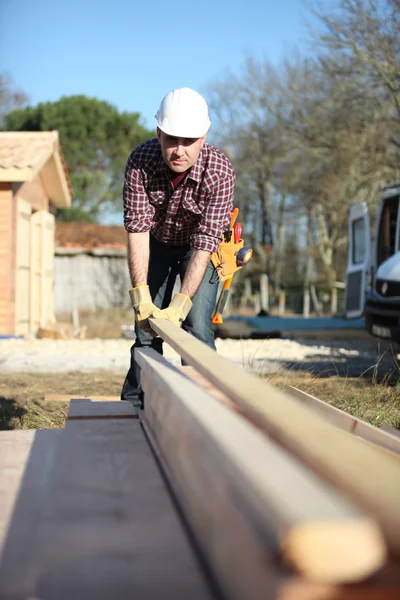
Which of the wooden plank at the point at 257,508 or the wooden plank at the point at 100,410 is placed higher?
the wooden plank at the point at 257,508

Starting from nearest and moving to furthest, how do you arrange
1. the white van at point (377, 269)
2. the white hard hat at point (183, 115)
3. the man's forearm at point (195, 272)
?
the white hard hat at point (183, 115), the man's forearm at point (195, 272), the white van at point (377, 269)

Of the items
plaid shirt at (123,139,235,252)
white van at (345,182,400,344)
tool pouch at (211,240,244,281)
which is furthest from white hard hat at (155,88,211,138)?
white van at (345,182,400,344)

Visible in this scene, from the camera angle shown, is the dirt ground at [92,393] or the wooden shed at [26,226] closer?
the dirt ground at [92,393]

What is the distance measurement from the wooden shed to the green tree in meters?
16.0

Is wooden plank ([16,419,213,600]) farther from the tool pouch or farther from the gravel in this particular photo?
the gravel

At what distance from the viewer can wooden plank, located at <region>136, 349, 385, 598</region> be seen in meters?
0.85

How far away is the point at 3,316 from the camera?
12.3 metres

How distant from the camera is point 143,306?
11.9 feet

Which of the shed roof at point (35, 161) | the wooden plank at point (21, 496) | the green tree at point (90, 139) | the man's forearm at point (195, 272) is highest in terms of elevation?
the green tree at point (90, 139)

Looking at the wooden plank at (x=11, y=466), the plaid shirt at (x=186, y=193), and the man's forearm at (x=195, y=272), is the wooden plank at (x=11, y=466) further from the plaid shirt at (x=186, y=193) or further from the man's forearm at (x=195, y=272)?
the plaid shirt at (x=186, y=193)

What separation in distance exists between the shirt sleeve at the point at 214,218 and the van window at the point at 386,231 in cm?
737

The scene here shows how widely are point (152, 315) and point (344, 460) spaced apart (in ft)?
8.11

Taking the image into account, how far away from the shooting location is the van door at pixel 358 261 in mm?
10812

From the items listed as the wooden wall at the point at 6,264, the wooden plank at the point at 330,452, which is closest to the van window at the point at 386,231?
the wooden wall at the point at 6,264
